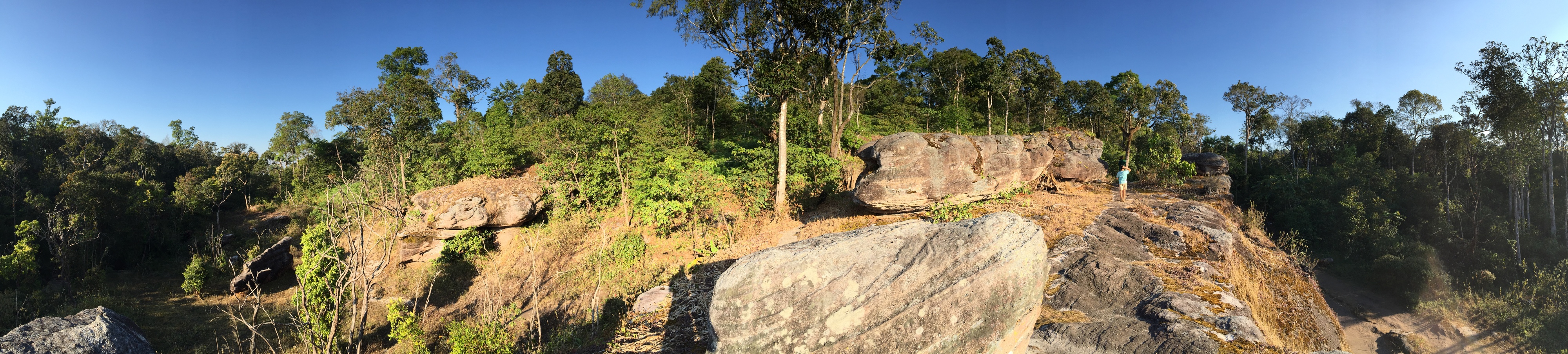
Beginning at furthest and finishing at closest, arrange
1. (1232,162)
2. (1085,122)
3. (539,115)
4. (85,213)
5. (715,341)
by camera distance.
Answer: (1085,122)
(539,115)
(1232,162)
(85,213)
(715,341)

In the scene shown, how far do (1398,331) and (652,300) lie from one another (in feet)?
64.7

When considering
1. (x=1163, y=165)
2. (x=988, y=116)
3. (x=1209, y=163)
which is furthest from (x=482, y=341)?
(x=988, y=116)

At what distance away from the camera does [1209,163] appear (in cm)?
2367

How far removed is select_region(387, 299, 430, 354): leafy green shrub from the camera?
24.4 feet

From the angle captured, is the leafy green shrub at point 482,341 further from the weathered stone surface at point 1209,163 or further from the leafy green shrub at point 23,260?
the weathered stone surface at point 1209,163

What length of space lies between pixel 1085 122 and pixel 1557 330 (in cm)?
2801

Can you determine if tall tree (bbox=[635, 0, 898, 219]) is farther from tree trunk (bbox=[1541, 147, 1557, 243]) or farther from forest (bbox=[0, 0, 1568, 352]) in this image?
tree trunk (bbox=[1541, 147, 1557, 243])

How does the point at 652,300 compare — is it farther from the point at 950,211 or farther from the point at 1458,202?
the point at 1458,202

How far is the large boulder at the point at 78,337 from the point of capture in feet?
27.9

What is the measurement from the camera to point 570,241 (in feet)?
46.1

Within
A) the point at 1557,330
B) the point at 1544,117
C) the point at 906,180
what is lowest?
the point at 1557,330

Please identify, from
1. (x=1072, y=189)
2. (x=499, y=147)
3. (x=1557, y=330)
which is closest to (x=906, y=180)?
(x=1072, y=189)

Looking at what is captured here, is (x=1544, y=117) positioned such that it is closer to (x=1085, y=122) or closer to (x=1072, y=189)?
(x=1072, y=189)

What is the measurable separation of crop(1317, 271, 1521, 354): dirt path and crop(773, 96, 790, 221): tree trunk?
12207 mm
